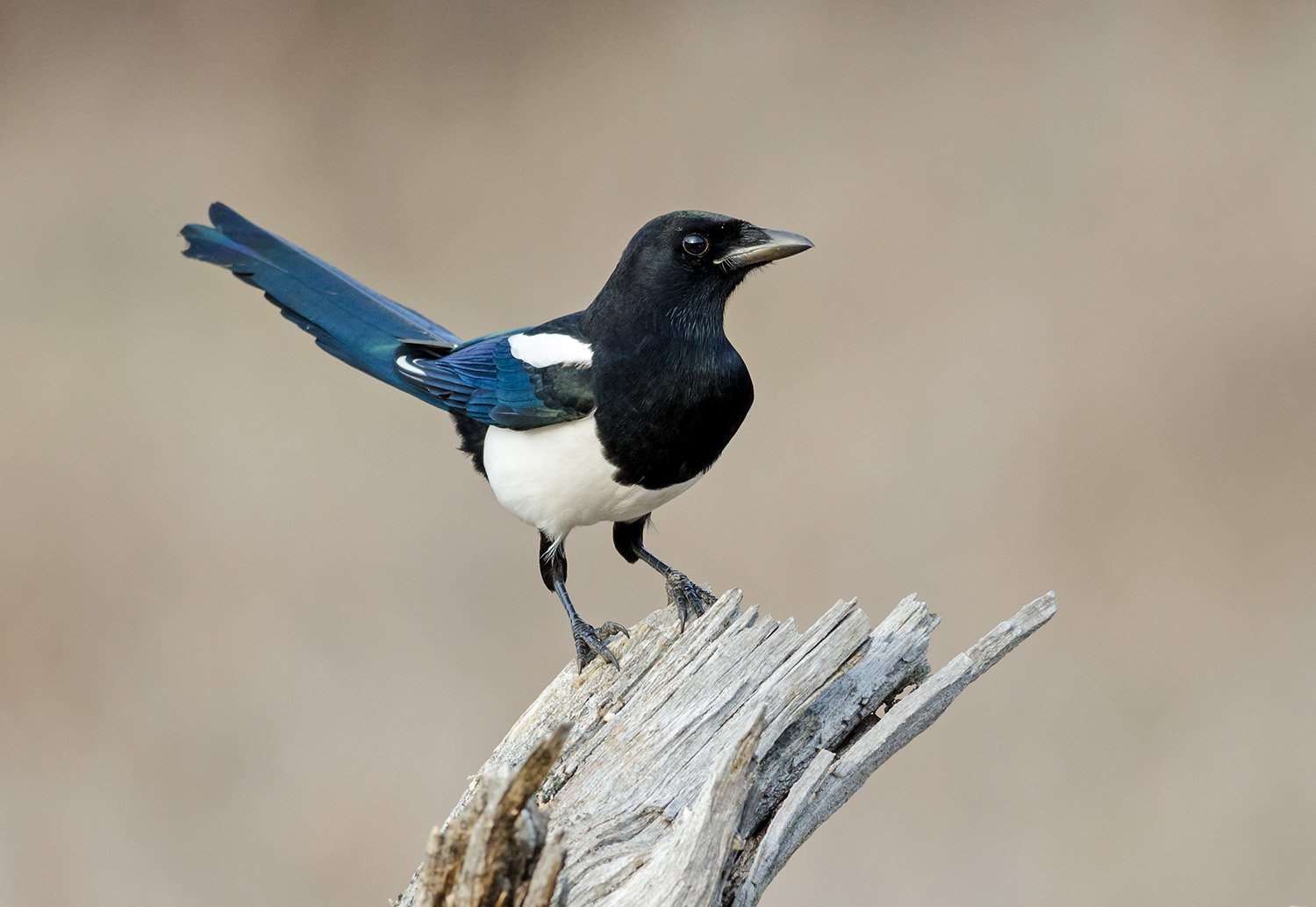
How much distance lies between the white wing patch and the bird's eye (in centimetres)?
24

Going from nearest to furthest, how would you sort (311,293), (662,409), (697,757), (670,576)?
(697,757) → (662,409) → (670,576) → (311,293)

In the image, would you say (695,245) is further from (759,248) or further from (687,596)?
(687,596)

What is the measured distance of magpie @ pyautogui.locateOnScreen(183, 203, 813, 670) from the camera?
2.22 m

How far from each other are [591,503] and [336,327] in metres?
0.81

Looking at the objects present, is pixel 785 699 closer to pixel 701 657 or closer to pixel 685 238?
pixel 701 657

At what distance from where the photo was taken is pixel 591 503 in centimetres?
230

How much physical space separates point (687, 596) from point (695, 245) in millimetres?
625

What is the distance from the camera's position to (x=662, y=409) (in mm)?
2209

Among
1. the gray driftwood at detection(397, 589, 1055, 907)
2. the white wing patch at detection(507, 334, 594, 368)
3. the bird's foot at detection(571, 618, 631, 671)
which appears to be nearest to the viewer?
the gray driftwood at detection(397, 589, 1055, 907)

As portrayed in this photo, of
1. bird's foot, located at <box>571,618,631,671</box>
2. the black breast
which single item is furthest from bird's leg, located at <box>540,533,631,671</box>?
the black breast

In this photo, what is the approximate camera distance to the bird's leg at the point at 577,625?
7.30ft

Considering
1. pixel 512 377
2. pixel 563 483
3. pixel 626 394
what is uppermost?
pixel 512 377

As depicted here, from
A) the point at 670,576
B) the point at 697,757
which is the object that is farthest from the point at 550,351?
the point at 697,757

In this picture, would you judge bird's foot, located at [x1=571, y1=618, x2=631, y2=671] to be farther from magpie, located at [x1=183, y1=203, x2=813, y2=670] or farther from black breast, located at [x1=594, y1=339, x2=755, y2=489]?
black breast, located at [x1=594, y1=339, x2=755, y2=489]
